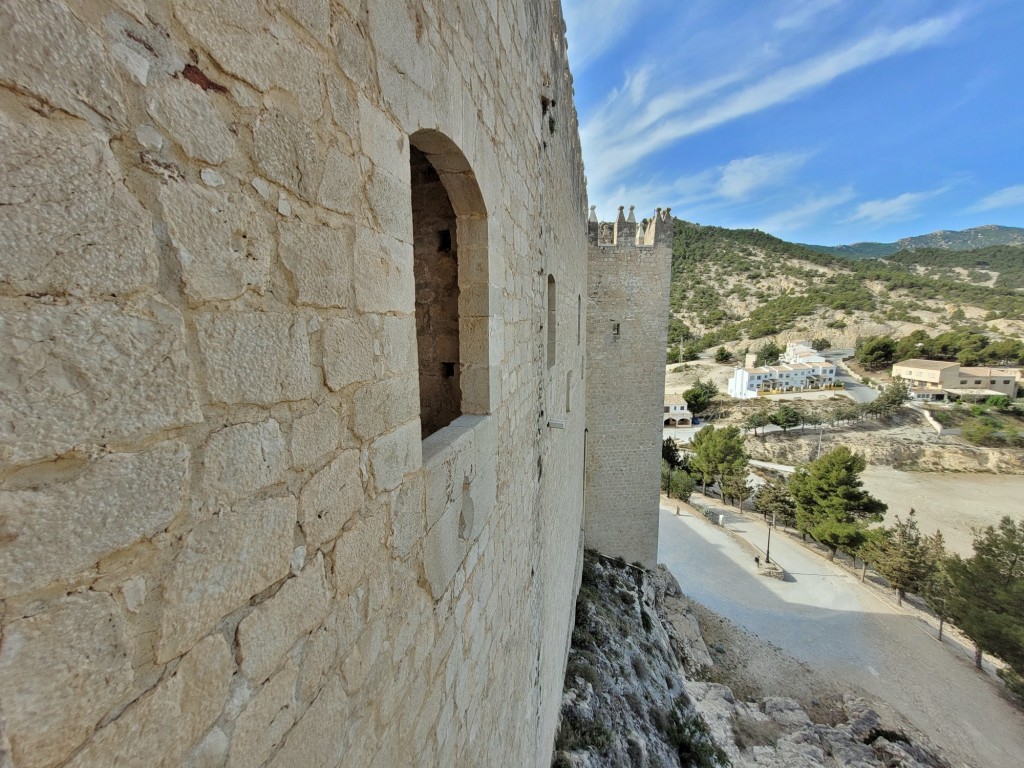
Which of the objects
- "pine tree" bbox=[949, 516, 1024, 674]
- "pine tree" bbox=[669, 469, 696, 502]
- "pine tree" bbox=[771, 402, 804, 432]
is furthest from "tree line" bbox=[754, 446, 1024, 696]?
"pine tree" bbox=[771, 402, 804, 432]

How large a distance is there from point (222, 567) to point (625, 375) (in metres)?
12.0

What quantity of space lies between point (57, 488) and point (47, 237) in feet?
1.18

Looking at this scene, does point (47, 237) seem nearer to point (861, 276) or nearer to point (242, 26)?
point (242, 26)

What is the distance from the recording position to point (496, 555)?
2.74m

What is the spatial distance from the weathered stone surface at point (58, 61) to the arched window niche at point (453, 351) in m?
1.25

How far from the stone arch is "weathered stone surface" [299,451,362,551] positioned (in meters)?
1.20

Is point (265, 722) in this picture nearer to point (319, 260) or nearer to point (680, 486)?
point (319, 260)

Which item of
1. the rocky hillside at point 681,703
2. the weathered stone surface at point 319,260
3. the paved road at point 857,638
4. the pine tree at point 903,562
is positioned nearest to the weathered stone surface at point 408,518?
the weathered stone surface at point 319,260

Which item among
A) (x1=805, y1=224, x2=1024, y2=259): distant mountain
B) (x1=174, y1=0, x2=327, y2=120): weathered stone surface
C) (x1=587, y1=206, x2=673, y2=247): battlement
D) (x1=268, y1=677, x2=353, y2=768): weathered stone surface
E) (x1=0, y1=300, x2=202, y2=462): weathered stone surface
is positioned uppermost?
(x1=805, y1=224, x2=1024, y2=259): distant mountain

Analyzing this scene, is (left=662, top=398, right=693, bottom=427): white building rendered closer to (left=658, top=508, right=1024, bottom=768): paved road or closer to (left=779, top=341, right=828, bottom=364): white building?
(left=779, top=341, right=828, bottom=364): white building

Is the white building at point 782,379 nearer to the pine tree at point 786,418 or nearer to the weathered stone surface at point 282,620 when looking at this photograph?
the pine tree at point 786,418

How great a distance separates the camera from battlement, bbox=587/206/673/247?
11.5 meters

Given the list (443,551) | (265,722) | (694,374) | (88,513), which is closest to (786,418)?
(694,374)

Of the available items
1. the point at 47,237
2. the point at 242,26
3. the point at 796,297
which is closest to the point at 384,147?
the point at 242,26
